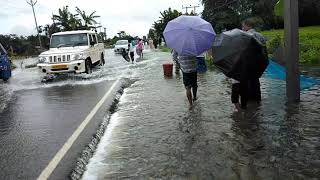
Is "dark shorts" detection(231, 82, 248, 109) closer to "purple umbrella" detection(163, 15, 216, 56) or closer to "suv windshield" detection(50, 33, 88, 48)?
"purple umbrella" detection(163, 15, 216, 56)

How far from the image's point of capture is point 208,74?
1650cm

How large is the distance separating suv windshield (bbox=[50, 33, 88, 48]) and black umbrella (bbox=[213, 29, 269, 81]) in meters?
12.9

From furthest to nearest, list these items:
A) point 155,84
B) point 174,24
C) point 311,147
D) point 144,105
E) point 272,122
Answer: point 155,84
point 144,105
point 174,24
point 272,122
point 311,147

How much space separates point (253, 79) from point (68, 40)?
13206 millimetres

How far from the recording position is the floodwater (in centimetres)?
552

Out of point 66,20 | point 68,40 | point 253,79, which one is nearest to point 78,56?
point 68,40

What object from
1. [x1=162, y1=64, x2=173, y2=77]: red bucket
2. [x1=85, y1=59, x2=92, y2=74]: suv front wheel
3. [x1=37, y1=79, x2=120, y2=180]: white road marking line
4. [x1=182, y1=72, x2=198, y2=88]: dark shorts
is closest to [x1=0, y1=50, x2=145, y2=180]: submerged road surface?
[x1=37, y1=79, x2=120, y2=180]: white road marking line

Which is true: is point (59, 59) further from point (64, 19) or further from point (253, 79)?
point (64, 19)

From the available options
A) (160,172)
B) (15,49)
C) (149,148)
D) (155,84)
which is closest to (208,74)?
(155,84)

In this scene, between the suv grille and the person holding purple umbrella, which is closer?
the person holding purple umbrella

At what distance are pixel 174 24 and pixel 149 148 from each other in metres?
3.64

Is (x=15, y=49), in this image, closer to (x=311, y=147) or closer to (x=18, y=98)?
(x=18, y=98)

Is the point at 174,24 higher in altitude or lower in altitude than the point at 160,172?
higher

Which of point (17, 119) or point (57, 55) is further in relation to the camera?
point (57, 55)
